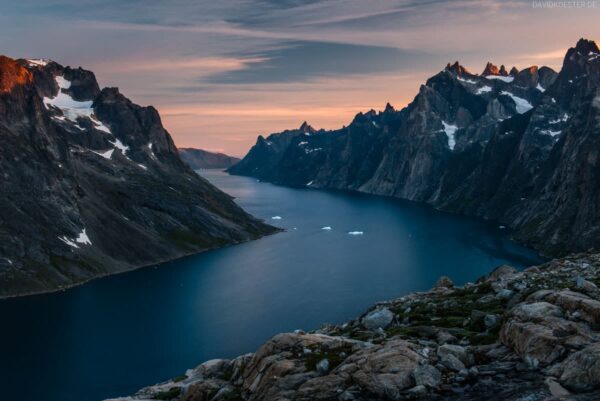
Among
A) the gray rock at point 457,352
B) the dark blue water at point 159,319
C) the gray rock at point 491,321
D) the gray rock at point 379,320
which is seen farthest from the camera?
the dark blue water at point 159,319

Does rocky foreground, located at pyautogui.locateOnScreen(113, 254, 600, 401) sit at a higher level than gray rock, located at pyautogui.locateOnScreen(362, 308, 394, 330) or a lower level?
higher

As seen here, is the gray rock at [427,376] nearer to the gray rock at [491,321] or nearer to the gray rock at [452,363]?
the gray rock at [452,363]

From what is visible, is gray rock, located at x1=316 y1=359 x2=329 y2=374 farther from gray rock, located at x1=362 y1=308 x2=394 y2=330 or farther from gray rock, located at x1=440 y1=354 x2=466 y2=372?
gray rock, located at x1=362 y1=308 x2=394 y2=330

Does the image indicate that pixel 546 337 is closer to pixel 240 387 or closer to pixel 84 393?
pixel 240 387

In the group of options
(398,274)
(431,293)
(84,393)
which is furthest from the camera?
(398,274)

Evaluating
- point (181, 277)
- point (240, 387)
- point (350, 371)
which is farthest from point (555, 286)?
point (181, 277)

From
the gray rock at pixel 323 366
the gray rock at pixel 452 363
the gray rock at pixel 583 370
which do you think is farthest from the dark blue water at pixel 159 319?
the gray rock at pixel 583 370

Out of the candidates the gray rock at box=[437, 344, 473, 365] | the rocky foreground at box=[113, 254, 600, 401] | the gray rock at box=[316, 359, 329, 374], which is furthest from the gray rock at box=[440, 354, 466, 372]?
the gray rock at box=[316, 359, 329, 374]

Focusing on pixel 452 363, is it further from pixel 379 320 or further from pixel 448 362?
pixel 379 320
